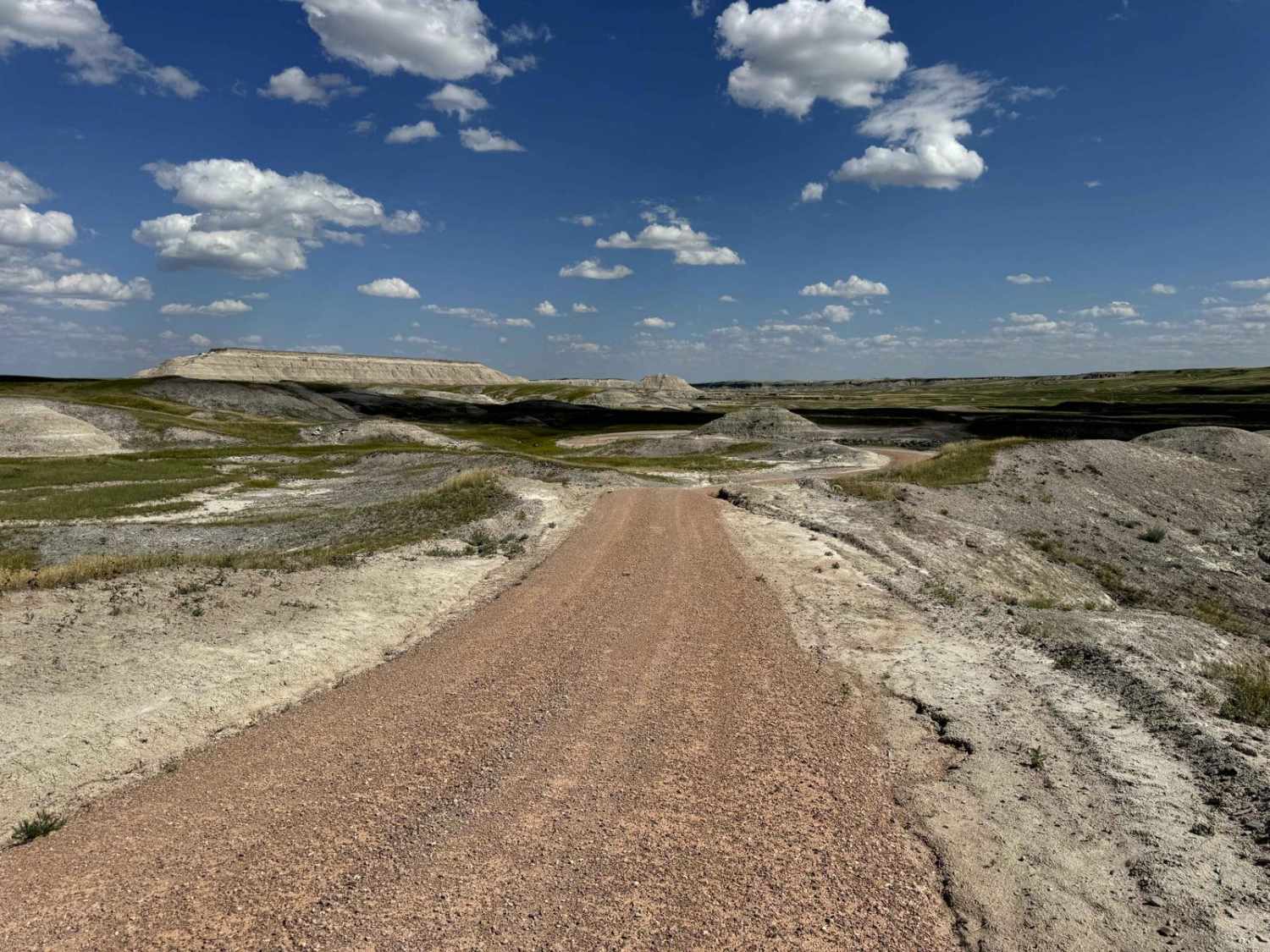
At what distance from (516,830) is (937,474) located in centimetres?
4626

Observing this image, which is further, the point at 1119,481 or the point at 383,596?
the point at 1119,481

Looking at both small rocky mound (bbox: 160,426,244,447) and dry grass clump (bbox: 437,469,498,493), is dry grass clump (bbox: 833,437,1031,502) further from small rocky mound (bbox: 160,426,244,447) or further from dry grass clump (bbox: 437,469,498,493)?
small rocky mound (bbox: 160,426,244,447)

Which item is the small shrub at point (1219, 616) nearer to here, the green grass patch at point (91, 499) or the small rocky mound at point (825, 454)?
the small rocky mound at point (825, 454)

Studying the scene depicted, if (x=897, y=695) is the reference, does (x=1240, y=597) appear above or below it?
below

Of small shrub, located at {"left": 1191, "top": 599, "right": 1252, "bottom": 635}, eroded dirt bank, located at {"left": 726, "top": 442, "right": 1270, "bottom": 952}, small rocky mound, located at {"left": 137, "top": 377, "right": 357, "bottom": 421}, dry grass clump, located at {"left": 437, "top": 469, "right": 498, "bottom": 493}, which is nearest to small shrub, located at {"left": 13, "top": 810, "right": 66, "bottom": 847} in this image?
eroded dirt bank, located at {"left": 726, "top": 442, "right": 1270, "bottom": 952}

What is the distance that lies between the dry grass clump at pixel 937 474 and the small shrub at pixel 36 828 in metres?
34.3

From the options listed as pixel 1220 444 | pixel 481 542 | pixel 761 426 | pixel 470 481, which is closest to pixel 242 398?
pixel 761 426

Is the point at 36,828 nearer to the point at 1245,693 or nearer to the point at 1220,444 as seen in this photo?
the point at 1245,693

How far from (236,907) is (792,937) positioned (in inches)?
224

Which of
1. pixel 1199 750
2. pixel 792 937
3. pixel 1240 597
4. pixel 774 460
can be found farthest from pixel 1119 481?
pixel 792 937

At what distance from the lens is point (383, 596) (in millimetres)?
18891

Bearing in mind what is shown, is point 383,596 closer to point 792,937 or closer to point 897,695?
point 897,695

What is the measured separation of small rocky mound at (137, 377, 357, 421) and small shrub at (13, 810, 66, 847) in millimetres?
136705

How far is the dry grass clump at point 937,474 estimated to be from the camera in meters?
38.6
